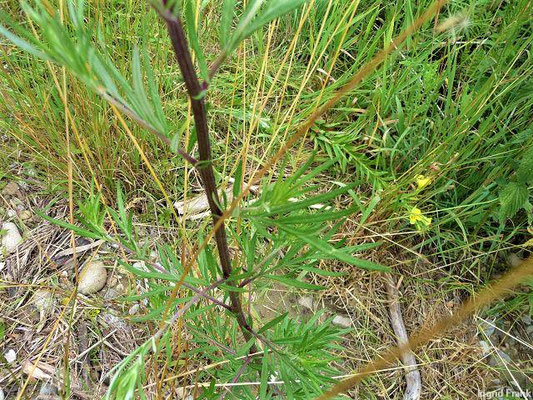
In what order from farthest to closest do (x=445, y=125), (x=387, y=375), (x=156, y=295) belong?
1. (x=445, y=125)
2. (x=387, y=375)
3. (x=156, y=295)

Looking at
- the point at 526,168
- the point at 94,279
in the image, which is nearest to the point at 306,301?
the point at 94,279

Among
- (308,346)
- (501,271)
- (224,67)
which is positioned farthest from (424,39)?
(308,346)

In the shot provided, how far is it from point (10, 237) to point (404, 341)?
1487 millimetres

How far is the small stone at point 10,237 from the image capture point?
173cm

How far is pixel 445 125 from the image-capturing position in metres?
1.82

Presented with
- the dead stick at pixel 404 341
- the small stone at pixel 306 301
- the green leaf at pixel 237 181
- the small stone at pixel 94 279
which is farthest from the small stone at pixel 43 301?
the dead stick at pixel 404 341

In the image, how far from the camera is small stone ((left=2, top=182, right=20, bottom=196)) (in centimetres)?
183

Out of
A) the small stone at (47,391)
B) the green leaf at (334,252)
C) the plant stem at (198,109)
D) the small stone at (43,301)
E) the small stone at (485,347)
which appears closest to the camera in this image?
the plant stem at (198,109)

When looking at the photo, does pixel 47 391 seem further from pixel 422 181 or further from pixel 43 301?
pixel 422 181

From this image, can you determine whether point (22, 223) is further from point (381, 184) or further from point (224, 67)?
point (381, 184)

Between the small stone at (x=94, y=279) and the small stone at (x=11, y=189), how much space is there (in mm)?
434

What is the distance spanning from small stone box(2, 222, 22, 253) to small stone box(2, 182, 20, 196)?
0.12 meters

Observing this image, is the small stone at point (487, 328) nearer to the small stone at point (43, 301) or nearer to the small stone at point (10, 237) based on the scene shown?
the small stone at point (43, 301)

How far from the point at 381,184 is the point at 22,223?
1.35 metres
